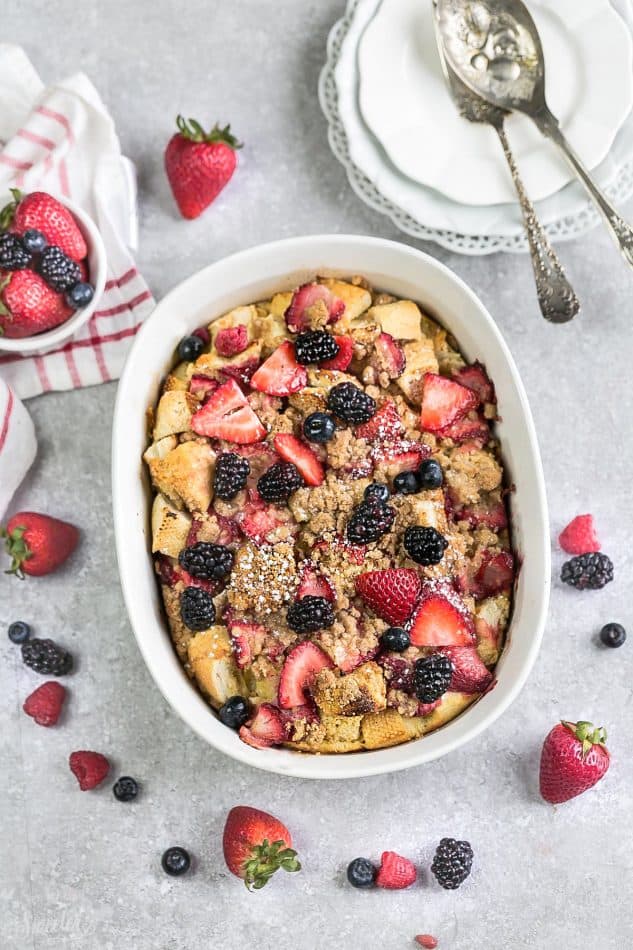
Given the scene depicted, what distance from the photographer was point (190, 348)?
95.6 inches

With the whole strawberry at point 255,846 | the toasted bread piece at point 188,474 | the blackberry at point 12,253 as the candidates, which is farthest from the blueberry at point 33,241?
the whole strawberry at point 255,846

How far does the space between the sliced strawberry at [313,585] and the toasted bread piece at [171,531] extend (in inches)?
12.4

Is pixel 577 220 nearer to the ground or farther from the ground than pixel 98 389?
farther from the ground

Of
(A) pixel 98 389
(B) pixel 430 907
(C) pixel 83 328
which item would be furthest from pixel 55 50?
(B) pixel 430 907

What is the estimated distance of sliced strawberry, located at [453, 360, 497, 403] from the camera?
241 centimetres

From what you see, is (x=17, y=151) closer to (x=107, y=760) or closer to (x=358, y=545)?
(x=358, y=545)

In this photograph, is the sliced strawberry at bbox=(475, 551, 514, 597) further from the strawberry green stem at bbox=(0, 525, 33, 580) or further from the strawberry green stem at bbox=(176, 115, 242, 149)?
the strawberry green stem at bbox=(176, 115, 242, 149)

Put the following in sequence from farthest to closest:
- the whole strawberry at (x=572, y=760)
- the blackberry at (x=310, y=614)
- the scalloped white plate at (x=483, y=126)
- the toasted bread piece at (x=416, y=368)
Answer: the scalloped white plate at (x=483, y=126), the whole strawberry at (x=572, y=760), the toasted bread piece at (x=416, y=368), the blackberry at (x=310, y=614)

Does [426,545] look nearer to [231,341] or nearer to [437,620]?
[437,620]

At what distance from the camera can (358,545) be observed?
2.27m

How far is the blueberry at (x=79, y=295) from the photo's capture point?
99.1 inches

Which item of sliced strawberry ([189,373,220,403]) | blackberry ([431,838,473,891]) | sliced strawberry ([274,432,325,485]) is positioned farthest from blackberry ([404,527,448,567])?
blackberry ([431,838,473,891])

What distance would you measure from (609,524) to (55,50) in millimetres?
2126

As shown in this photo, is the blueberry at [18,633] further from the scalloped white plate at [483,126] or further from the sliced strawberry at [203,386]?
the scalloped white plate at [483,126]
